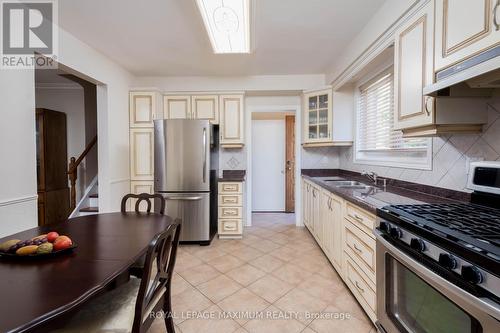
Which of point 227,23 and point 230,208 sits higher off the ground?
point 227,23

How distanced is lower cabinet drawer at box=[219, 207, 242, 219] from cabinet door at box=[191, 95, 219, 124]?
1.34 meters

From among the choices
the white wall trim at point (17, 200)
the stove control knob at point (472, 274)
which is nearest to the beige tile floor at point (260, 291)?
the stove control knob at point (472, 274)

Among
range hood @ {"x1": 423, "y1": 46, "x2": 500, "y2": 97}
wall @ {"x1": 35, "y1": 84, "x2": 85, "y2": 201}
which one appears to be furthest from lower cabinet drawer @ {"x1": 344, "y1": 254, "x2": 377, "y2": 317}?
wall @ {"x1": 35, "y1": 84, "x2": 85, "y2": 201}

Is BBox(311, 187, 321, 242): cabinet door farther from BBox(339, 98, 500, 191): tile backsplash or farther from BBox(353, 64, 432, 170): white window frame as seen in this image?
BBox(339, 98, 500, 191): tile backsplash

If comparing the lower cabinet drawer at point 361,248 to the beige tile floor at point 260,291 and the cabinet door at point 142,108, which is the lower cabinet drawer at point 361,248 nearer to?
the beige tile floor at point 260,291

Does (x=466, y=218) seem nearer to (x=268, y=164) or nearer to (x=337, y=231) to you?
(x=337, y=231)

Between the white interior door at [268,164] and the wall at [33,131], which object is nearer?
the wall at [33,131]

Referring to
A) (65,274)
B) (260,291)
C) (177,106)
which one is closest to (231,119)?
(177,106)

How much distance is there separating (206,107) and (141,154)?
1.21m

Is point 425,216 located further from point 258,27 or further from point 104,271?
point 258,27

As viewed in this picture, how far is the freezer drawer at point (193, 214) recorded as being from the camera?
10.1 ft

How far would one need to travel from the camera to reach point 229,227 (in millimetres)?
3328

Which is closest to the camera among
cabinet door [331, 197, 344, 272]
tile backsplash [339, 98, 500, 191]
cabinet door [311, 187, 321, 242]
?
tile backsplash [339, 98, 500, 191]

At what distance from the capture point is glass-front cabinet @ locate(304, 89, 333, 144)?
3.29 meters
